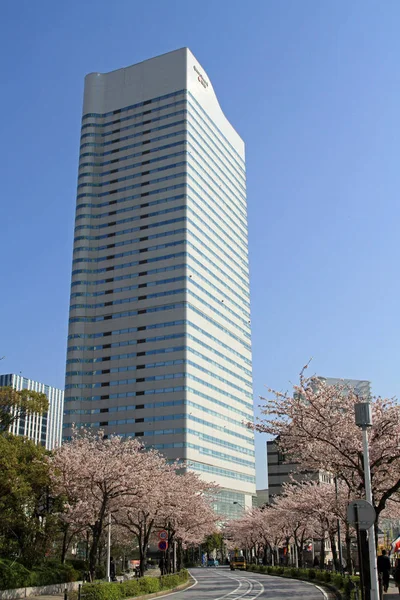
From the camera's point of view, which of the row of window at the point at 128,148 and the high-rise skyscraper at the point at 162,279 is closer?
the high-rise skyscraper at the point at 162,279

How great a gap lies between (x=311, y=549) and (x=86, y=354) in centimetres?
6018

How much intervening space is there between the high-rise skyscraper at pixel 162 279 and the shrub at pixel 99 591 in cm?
8877

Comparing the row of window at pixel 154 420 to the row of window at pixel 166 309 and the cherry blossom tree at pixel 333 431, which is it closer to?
the row of window at pixel 166 309

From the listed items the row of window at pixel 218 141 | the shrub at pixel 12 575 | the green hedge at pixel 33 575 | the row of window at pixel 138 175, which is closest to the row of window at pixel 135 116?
the row of window at pixel 218 141

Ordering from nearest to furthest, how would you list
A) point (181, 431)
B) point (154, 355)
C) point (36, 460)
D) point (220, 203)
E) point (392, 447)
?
point (392, 447) → point (36, 460) → point (181, 431) → point (154, 355) → point (220, 203)

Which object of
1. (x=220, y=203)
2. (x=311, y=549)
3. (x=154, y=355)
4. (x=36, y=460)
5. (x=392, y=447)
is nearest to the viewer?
(x=392, y=447)

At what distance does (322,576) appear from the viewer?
44.8 meters

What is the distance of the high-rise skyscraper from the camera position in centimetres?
12188

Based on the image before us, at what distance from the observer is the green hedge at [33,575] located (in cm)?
2908

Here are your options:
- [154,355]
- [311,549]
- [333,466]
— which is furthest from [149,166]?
[333,466]

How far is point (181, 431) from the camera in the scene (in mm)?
115438

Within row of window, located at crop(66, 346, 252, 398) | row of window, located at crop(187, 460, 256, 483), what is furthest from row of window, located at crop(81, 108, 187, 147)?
row of window, located at crop(187, 460, 256, 483)

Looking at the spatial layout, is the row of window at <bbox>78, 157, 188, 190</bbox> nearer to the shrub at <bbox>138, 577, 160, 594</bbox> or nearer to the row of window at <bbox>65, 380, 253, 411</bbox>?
the row of window at <bbox>65, 380, 253, 411</bbox>

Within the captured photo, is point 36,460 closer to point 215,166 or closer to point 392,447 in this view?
point 392,447
